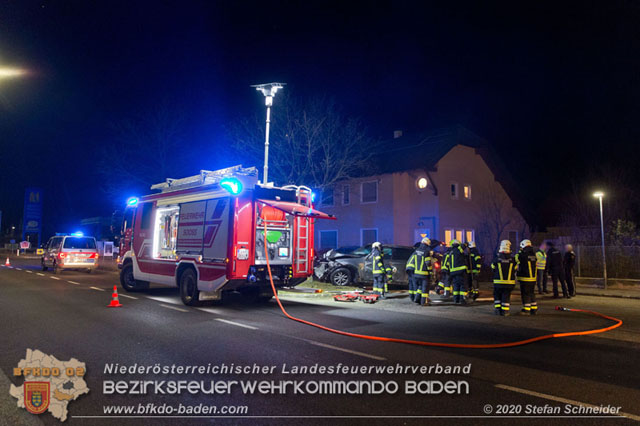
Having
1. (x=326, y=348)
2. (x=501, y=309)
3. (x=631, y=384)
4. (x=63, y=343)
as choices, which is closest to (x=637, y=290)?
(x=501, y=309)

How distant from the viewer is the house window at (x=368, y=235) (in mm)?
26406

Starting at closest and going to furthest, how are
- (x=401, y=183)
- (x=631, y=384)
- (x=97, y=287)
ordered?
1. (x=631, y=384)
2. (x=97, y=287)
3. (x=401, y=183)

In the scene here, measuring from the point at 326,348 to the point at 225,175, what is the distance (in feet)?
20.3

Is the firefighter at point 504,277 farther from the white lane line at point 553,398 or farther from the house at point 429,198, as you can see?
the house at point 429,198

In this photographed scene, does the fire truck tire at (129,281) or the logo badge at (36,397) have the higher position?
the fire truck tire at (129,281)

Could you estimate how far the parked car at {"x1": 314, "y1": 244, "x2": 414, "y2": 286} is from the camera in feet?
52.7

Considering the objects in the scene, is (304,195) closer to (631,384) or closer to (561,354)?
(561,354)

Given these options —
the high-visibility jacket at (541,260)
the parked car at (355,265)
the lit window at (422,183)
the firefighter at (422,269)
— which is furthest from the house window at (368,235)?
the firefighter at (422,269)

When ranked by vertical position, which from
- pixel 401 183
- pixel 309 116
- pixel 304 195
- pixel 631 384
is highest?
pixel 309 116

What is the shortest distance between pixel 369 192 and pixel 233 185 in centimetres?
1746

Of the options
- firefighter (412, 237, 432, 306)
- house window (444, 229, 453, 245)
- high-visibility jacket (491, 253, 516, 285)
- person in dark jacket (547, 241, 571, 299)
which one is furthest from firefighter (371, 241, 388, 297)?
house window (444, 229, 453, 245)

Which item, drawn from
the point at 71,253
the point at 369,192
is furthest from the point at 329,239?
the point at 71,253

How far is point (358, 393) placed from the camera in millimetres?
4711

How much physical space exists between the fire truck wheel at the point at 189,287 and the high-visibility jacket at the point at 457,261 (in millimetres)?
6558
